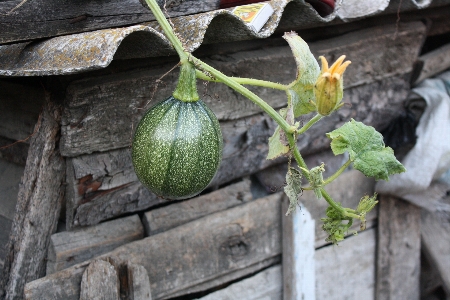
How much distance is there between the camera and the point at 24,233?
162cm

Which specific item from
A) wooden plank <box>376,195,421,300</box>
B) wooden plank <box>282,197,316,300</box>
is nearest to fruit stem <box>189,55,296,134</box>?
wooden plank <box>282,197,316,300</box>

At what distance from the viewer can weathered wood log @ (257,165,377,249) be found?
2248 millimetres

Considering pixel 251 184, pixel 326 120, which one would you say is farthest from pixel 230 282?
pixel 326 120

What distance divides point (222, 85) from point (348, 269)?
4.03 ft

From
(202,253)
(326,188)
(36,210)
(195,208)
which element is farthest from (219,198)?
(36,210)

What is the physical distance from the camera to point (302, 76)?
1.20 metres

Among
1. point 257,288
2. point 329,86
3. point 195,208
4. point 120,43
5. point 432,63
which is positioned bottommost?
point 329,86

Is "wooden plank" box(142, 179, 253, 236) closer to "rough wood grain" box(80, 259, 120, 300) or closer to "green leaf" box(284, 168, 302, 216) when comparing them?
"rough wood grain" box(80, 259, 120, 300)

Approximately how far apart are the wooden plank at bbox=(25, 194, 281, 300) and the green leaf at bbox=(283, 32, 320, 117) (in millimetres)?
804

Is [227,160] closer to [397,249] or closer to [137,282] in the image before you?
[137,282]

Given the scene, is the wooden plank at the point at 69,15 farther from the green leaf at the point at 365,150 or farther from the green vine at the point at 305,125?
the green leaf at the point at 365,150

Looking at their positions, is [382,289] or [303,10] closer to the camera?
[303,10]

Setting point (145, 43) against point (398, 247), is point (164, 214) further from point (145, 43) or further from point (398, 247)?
point (398, 247)

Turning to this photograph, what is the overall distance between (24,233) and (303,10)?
3.79 ft
